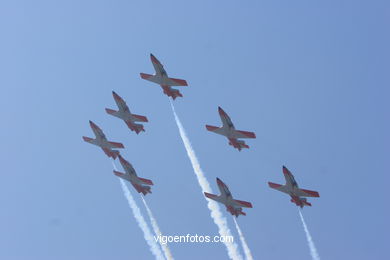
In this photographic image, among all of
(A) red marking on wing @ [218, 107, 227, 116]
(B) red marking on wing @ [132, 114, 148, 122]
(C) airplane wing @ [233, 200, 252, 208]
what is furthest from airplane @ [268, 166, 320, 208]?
(B) red marking on wing @ [132, 114, 148, 122]

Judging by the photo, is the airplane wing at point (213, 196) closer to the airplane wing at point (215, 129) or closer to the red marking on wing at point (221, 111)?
the airplane wing at point (215, 129)

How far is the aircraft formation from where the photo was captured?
138250 mm

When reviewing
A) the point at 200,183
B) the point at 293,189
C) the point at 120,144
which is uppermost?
the point at 120,144

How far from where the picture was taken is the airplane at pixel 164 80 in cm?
13700

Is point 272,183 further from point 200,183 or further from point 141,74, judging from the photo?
point 141,74

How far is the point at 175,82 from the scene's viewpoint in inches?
5438

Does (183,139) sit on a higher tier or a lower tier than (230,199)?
higher

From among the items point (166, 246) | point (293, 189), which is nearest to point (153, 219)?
point (166, 246)

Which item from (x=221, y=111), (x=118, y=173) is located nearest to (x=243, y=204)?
(x=221, y=111)

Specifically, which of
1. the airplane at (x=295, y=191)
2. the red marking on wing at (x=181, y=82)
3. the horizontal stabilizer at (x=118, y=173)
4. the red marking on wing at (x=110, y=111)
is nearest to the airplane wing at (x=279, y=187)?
the airplane at (x=295, y=191)

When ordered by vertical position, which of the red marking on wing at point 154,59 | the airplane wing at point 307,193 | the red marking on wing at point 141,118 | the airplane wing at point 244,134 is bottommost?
the airplane wing at point 307,193

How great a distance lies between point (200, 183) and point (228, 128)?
1530 centimetres

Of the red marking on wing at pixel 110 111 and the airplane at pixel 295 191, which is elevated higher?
the red marking on wing at pixel 110 111

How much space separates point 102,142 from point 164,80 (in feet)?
59.1
